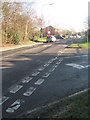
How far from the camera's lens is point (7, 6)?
37969mm

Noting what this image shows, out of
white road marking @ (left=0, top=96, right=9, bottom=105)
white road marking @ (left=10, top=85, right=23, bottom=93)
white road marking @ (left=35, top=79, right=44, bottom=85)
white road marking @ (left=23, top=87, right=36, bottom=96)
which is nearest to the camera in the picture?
white road marking @ (left=0, top=96, right=9, bottom=105)

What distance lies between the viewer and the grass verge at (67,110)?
184 inches

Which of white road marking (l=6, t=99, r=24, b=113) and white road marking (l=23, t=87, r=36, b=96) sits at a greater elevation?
white road marking (l=23, t=87, r=36, b=96)

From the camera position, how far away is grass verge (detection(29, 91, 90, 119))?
15.4 feet

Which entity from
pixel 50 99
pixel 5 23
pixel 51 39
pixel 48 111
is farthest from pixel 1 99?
pixel 51 39

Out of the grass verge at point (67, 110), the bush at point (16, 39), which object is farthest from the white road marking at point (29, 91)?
the bush at point (16, 39)

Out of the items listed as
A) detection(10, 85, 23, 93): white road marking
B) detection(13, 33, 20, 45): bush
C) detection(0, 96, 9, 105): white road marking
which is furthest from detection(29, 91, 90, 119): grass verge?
detection(13, 33, 20, 45): bush

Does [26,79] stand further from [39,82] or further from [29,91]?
[29,91]

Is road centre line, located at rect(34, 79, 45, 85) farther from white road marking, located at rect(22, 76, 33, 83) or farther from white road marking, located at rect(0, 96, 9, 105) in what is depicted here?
white road marking, located at rect(0, 96, 9, 105)

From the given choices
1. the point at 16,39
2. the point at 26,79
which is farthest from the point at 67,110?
the point at 16,39

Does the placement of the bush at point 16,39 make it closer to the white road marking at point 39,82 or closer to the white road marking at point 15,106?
the white road marking at point 39,82

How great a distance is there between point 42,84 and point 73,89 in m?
1.25

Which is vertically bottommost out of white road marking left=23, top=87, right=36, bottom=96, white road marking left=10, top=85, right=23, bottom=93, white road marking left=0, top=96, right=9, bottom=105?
white road marking left=0, top=96, right=9, bottom=105

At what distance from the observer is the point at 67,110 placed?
4.97 meters
